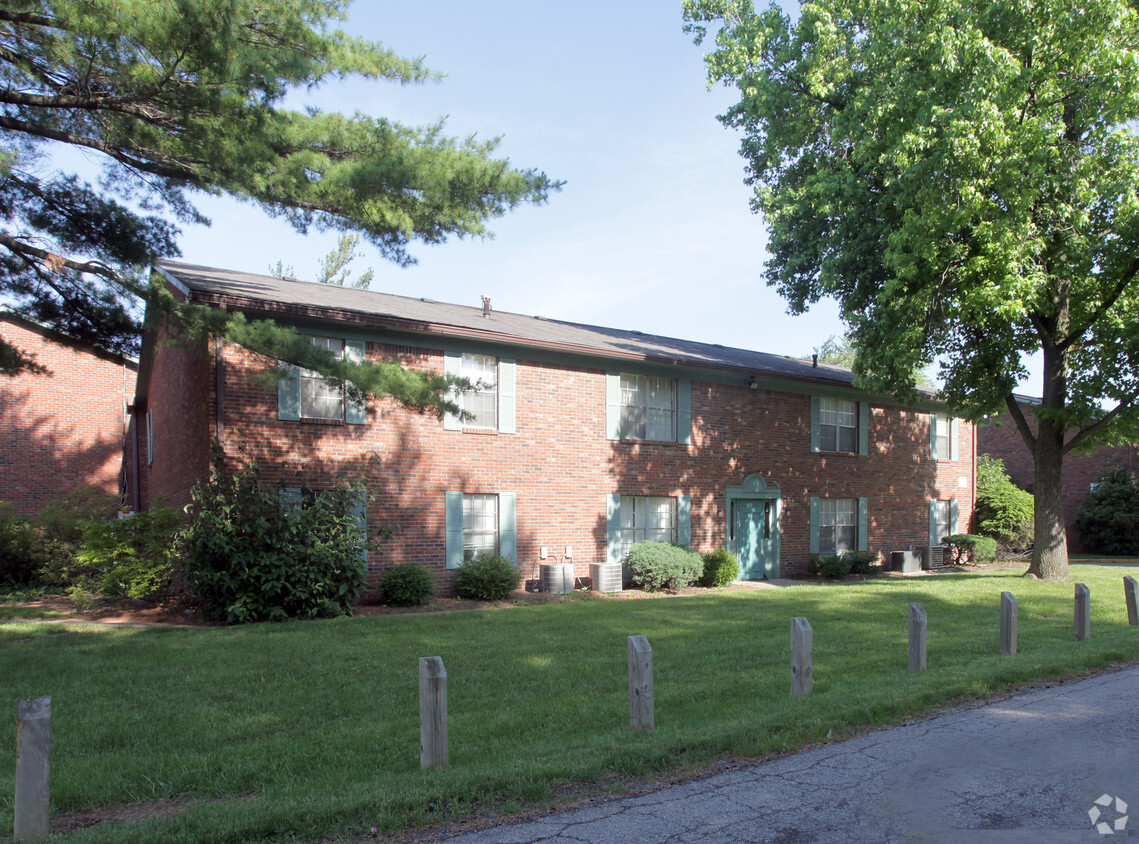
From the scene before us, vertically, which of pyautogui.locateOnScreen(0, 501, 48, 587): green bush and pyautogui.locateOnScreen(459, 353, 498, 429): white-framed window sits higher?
pyautogui.locateOnScreen(459, 353, 498, 429): white-framed window

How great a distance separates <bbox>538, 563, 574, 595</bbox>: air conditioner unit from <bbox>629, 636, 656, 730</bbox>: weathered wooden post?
9883 millimetres

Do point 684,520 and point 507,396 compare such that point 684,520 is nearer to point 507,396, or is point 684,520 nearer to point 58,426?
point 507,396

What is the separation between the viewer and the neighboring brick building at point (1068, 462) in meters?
31.9

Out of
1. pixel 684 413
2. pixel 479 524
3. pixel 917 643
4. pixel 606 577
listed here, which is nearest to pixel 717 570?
pixel 606 577

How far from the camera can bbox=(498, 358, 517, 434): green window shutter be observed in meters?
16.9

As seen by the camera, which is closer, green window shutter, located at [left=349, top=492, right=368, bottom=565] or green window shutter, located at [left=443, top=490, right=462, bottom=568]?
green window shutter, located at [left=349, top=492, right=368, bottom=565]

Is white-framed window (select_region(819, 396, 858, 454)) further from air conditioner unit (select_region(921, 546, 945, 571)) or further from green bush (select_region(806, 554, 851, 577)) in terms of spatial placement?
air conditioner unit (select_region(921, 546, 945, 571))

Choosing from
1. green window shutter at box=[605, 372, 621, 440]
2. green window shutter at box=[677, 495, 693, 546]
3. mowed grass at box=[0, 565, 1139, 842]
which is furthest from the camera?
green window shutter at box=[677, 495, 693, 546]

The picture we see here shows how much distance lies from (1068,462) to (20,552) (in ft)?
114

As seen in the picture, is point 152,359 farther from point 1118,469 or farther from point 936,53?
point 1118,469

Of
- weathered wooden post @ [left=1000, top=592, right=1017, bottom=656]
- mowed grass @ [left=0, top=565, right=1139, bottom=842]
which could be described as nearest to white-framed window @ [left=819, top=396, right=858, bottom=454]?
mowed grass @ [left=0, top=565, right=1139, bottom=842]

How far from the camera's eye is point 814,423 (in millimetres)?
22469

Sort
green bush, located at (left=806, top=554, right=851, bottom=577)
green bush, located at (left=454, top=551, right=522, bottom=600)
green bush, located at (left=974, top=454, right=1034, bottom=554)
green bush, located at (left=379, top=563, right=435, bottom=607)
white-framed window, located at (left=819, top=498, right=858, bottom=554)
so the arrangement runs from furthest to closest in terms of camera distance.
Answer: green bush, located at (left=974, top=454, right=1034, bottom=554) < white-framed window, located at (left=819, top=498, right=858, bottom=554) < green bush, located at (left=806, top=554, right=851, bottom=577) < green bush, located at (left=454, top=551, right=522, bottom=600) < green bush, located at (left=379, top=563, right=435, bottom=607)

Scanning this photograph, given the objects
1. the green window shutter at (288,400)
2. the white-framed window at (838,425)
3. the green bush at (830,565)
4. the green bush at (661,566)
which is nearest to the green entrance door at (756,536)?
the green bush at (830,565)
